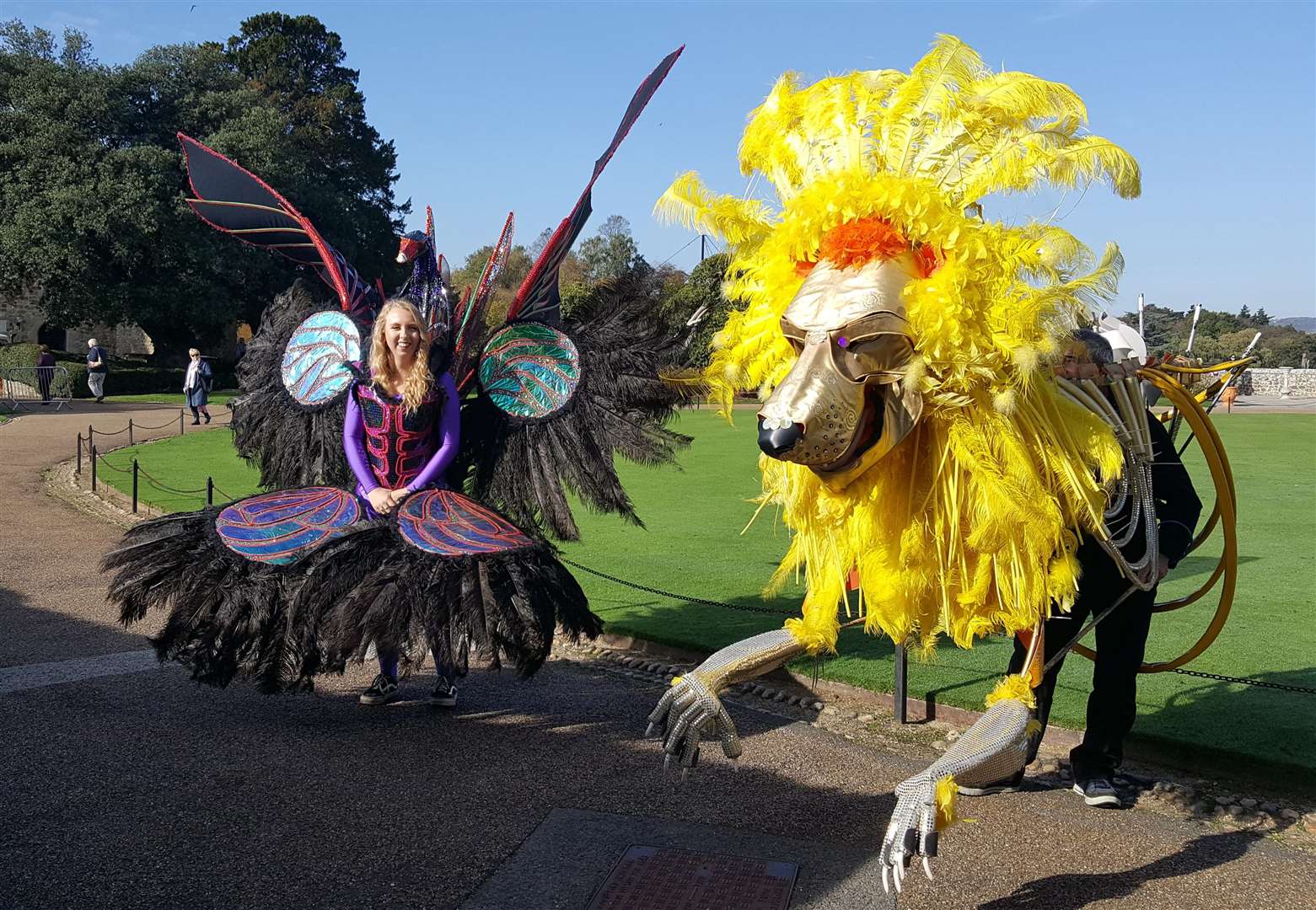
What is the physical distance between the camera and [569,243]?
6145 millimetres

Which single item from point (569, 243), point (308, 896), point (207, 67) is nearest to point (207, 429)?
point (569, 243)

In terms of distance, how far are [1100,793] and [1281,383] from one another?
55.0 m

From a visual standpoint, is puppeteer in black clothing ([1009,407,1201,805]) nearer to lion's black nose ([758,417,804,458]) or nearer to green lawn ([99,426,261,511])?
lion's black nose ([758,417,804,458])

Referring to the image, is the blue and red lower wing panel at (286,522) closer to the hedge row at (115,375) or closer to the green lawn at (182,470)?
the green lawn at (182,470)

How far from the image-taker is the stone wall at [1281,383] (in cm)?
4833

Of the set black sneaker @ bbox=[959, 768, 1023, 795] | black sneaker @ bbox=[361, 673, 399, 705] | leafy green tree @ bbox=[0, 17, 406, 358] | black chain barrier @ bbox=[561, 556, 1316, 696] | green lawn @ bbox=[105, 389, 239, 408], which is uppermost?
leafy green tree @ bbox=[0, 17, 406, 358]

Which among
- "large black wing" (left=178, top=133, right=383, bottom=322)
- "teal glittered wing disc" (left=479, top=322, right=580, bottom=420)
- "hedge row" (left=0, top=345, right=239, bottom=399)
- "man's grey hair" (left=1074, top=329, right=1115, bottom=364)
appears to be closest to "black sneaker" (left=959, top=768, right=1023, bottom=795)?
"man's grey hair" (left=1074, top=329, right=1115, bottom=364)

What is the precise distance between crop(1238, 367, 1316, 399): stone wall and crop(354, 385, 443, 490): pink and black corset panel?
46769 millimetres

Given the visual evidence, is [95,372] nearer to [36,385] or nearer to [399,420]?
[36,385]

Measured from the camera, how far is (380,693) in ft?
19.5

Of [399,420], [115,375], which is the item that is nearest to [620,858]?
[399,420]

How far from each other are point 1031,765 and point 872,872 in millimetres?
1619

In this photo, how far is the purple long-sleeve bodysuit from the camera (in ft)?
18.5

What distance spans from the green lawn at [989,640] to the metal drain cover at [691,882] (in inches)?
92.3
